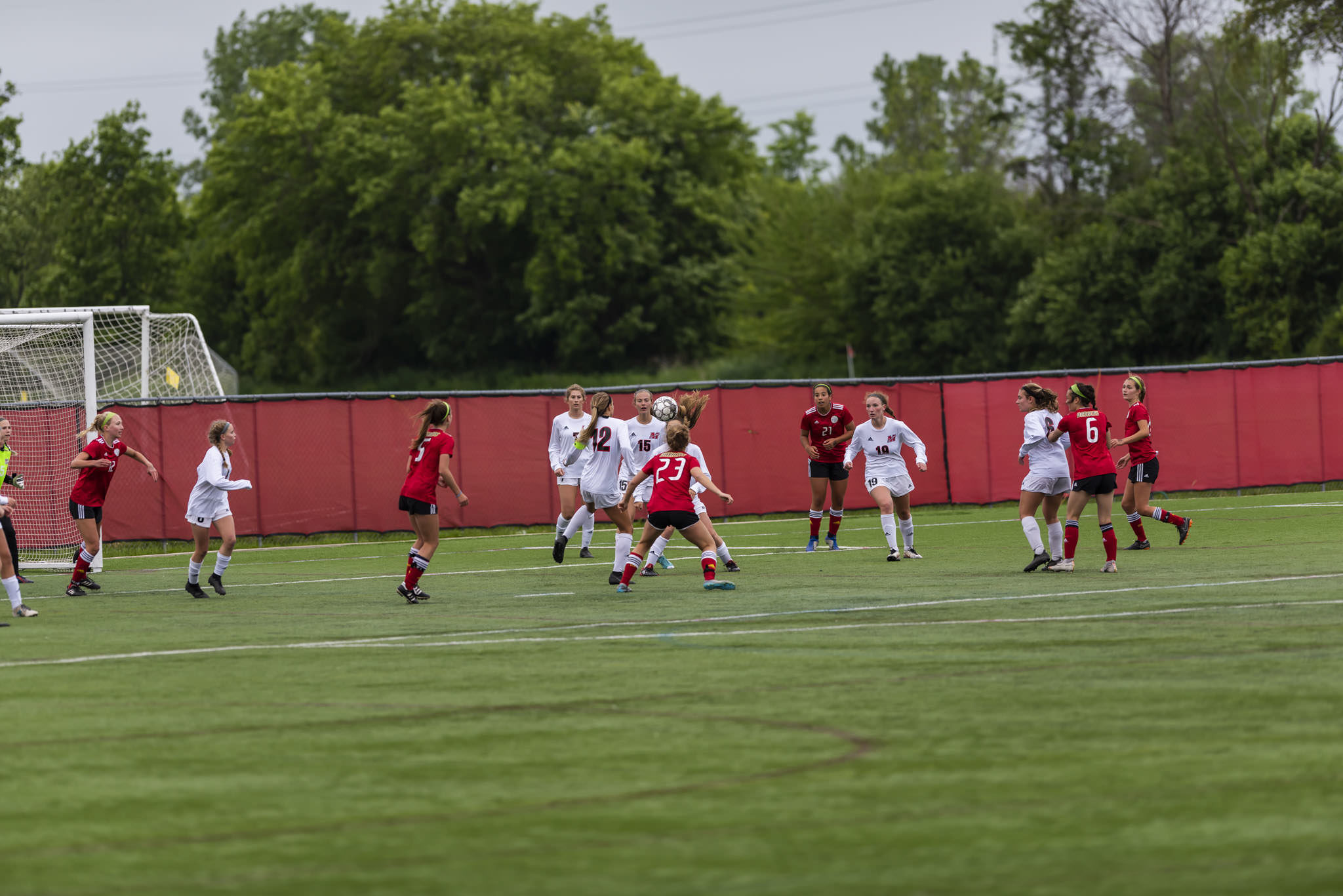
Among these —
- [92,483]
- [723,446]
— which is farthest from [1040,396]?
[723,446]

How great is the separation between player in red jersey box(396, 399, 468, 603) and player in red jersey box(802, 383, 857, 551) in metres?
6.12

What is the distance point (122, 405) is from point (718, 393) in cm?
997

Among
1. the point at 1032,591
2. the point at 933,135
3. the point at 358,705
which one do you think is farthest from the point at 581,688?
the point at 933,135

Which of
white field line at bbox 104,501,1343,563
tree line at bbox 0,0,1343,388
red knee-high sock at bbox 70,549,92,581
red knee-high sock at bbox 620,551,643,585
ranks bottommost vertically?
white field line at bbox 104,501,1343,563

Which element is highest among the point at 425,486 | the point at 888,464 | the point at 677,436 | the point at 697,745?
the point at 677,436

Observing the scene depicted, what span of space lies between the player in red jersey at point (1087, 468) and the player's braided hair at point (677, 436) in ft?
11.8

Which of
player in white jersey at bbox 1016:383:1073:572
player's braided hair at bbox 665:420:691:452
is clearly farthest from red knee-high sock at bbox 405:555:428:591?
player in white jersey at bbox 1016:383:1073:572

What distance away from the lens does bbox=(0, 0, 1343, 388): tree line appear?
5003 centimetres

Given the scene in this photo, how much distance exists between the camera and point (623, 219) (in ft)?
199

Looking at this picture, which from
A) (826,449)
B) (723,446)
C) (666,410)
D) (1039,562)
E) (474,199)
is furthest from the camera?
(474,199)

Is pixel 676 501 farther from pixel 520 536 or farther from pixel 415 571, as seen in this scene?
pixel 520 536

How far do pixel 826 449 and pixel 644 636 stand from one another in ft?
28.4

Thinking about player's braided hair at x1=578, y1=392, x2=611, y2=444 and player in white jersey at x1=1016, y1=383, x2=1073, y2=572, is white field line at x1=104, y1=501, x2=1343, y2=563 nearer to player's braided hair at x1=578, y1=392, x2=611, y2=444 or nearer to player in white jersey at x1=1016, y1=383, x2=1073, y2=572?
player's braided hair at x1=578, y1=392, x2=611, y2=444

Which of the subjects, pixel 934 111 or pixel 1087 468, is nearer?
pixel 1087 468
